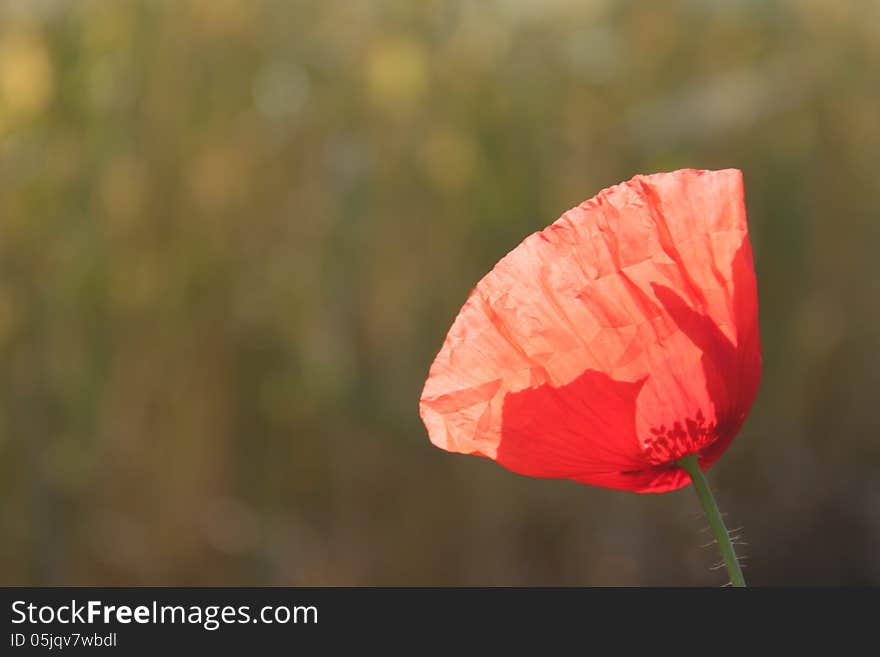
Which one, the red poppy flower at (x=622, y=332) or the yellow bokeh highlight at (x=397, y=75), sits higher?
the yellow bokeh highlight at (x=397, y=75)

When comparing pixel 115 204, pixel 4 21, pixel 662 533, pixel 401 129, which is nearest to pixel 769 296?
pixel 662 533

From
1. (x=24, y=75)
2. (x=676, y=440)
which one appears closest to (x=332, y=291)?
(x=24, y=75)

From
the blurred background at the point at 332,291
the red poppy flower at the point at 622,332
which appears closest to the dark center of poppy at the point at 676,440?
the red poppy flower at the point at 622,332

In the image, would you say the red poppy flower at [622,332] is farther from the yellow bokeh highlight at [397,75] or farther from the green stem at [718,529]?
the yellow bokeh highlight at [397,75]

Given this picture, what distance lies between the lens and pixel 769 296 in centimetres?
102

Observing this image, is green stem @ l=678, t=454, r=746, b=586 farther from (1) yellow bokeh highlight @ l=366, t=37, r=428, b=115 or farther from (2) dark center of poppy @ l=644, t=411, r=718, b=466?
(1) yellow bokeh highlight @ l=366, t=37, r=428, b=115

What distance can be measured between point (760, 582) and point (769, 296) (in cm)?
25

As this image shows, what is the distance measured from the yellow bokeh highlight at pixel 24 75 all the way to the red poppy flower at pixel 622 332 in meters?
0.82

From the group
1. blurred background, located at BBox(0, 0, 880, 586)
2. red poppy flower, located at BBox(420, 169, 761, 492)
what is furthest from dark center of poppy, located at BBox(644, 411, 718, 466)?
blurred background, located at BBox(0, 0, 880, 586)

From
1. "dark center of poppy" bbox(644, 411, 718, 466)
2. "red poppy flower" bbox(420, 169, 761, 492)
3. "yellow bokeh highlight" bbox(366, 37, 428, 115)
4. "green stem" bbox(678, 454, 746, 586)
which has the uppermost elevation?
"yellow bokeh highlight" bbox(366, 37, 428, 115)

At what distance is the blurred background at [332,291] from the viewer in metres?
0.96

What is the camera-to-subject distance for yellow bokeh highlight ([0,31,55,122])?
94cm

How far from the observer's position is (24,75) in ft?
3.14

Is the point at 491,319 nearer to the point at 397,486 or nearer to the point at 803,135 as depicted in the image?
the point at 397,486
